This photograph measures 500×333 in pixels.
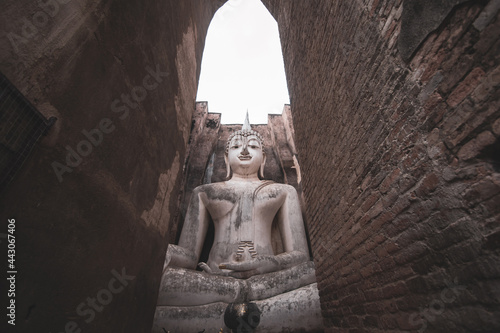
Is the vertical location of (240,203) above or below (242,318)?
above

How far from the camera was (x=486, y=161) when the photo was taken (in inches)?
42.1

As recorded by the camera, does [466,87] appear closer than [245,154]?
Yes

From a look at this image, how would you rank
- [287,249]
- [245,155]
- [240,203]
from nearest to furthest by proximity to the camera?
[287,249]
[240,203]
[245,155]

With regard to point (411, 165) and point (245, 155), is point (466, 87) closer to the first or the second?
point (411, 165)

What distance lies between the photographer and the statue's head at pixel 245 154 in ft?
20.3

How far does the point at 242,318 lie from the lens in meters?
3.12

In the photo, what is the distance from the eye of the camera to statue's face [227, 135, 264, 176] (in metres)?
6.19

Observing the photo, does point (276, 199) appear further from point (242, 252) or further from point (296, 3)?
point (296, 3)

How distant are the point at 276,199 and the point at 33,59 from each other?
16.1 ft

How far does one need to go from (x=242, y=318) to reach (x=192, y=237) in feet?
7.49

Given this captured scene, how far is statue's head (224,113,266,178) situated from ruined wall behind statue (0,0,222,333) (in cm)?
388

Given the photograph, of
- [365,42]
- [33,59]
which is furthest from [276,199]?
[33,59]

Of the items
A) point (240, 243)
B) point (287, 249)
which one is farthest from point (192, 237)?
point (287, 249)

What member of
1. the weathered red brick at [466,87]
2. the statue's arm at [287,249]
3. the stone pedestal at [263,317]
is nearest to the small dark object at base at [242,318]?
the stone pedestal at [263,317]
